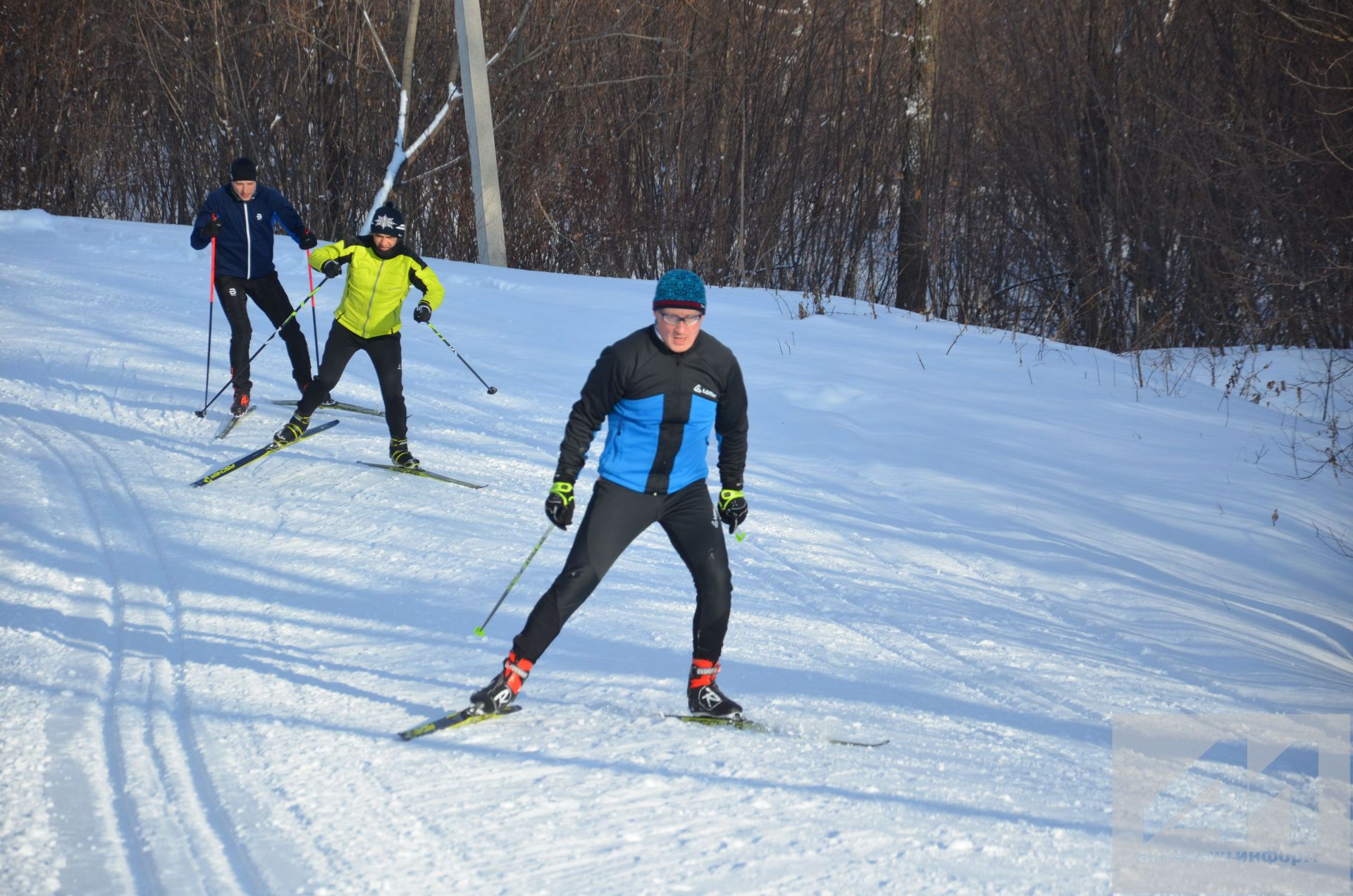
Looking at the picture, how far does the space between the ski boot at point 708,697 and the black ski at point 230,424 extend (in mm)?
5203

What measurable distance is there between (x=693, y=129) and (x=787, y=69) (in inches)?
67.5

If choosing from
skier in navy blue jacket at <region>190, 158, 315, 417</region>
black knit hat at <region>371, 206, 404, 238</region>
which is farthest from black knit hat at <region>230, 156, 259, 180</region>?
black knit hat at <region>371, 206, 404, 238</region>

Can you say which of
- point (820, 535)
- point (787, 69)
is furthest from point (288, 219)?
point (787, 69)

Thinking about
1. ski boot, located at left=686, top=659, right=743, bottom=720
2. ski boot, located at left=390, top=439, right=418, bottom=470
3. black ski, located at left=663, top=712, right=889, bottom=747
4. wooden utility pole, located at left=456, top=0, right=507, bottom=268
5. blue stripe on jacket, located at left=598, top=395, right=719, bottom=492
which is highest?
wooden utility pole, located at left=456, top=0, right=507, bottom=268

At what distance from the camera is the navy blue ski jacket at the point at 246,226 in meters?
8.23

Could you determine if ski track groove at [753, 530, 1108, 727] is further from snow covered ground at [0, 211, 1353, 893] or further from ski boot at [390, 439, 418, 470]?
ski boot at [390, 439, 418, 470]

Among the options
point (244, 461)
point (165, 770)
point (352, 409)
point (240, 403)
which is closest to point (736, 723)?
point (165, 770)

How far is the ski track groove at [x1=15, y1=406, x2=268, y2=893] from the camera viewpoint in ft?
10.3

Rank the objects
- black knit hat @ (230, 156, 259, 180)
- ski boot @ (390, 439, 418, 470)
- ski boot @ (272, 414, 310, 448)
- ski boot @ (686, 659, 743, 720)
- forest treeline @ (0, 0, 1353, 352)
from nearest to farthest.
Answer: ski boot @ (686, 659, 743, 720), ski boot @ (390, 439, 418, 470), ski boot @ (272, 414, 310, 448), black knit hat @ (230, 156, 259, 180), forest treeline @ (0, 0, 1353, 352)

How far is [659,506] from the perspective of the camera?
13.2ft

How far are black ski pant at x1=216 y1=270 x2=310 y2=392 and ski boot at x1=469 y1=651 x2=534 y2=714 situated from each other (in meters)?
5.06

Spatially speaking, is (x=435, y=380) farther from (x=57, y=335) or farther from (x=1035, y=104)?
(x=1035, y=104)

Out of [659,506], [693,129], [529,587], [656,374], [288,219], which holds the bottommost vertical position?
[529,587]

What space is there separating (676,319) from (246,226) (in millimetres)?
5518
